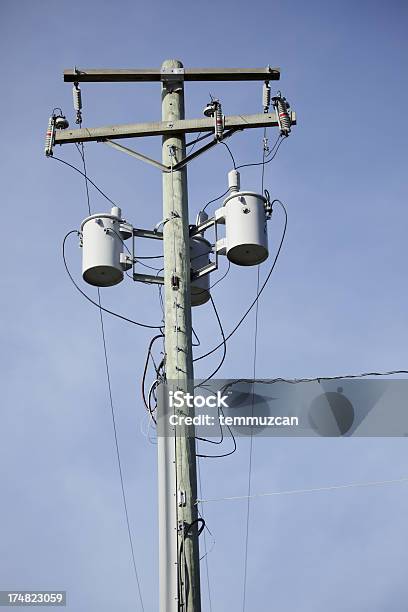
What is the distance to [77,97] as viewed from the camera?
9.38 m

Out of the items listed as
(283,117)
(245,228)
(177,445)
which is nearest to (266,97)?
(283,117)

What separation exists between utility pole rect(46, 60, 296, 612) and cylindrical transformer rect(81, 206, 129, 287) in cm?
11

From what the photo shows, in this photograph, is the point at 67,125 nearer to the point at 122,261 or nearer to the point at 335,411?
the point at 122,261

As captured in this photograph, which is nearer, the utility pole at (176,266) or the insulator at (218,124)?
the utility pole at (176,266)

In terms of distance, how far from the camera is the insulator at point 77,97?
934 cm

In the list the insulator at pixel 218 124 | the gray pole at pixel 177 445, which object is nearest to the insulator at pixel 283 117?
the insulator at pixel 218 124

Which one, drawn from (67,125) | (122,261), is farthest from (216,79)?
(122,261)

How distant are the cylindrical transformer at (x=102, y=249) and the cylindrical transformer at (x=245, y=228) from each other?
95cm

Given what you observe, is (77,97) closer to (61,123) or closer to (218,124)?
(61,123)

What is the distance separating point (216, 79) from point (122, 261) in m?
2.14

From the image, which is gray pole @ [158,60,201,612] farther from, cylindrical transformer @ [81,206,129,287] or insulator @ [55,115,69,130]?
→ insulator @ [55,115,69,130]

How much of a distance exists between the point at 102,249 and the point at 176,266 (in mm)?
745

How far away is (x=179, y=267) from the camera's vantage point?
8.09 m

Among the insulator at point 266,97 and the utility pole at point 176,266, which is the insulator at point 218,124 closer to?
the utility pole at point 176,266
